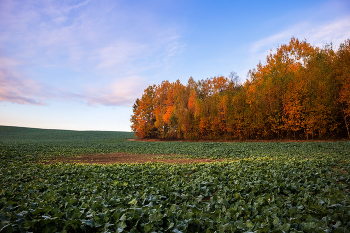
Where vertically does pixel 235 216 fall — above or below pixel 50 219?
below

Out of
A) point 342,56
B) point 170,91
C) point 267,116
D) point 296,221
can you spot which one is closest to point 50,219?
point 296,221

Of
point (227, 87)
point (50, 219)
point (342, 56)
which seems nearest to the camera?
point (50, 219)

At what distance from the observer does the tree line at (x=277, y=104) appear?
25891mm

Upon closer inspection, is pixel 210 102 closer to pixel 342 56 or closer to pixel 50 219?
pixel 342 56

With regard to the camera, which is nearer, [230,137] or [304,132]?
[304,132]

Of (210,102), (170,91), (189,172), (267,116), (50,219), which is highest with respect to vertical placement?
(170,91)

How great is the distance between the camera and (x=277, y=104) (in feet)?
96.5

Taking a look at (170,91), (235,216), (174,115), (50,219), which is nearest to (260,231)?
(235,216)

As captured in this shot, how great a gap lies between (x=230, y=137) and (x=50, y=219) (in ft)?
110

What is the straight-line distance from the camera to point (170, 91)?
45625mm

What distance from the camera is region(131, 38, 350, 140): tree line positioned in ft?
84.9

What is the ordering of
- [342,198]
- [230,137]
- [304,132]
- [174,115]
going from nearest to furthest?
[342,198]
[304,132]
[230,137]
[174,115]

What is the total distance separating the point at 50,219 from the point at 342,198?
279 inches

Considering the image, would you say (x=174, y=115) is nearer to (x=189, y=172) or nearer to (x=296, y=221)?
(x=189, y=172)
